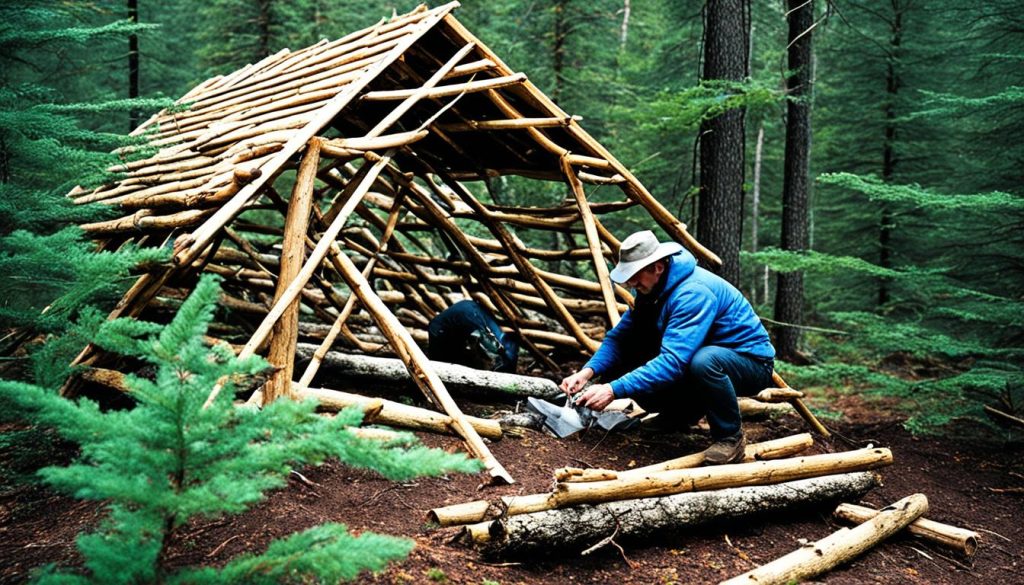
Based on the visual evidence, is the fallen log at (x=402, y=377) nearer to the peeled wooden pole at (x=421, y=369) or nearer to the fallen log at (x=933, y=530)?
the peeled wooden pole at (x=421, y=369)

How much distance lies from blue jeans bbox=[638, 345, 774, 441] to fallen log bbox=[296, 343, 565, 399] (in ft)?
4.38

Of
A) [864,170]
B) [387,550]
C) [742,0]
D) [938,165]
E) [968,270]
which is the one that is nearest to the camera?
[387,550]

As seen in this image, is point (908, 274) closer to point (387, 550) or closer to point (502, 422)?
point (502, 422)

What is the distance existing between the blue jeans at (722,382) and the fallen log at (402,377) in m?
1.34

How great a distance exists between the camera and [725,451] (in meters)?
4.50

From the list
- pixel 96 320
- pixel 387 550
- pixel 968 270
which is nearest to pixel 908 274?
pixel 968 270

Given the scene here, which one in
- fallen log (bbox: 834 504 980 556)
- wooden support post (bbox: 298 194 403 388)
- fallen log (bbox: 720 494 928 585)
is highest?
wooden support post (bbox: 298 194 403 388)

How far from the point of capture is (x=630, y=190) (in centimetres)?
626

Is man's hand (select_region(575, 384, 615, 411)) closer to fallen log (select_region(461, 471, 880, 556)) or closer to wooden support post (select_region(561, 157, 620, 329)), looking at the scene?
fallen log (select_region(461, 471, 880, 556))

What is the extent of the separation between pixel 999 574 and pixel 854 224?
13.9 meters

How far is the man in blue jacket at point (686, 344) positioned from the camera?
4270 mm

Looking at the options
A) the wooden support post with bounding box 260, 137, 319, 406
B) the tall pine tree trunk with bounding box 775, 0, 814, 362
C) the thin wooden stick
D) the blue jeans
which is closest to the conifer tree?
the wooden support post with bounding box 260, 137, 319, 406

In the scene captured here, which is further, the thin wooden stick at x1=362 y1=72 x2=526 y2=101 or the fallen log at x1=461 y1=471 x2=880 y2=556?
the thin wooden stick at x1=362 y1=72 x2=526 y2=101

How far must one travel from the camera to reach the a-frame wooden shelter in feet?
13.4
